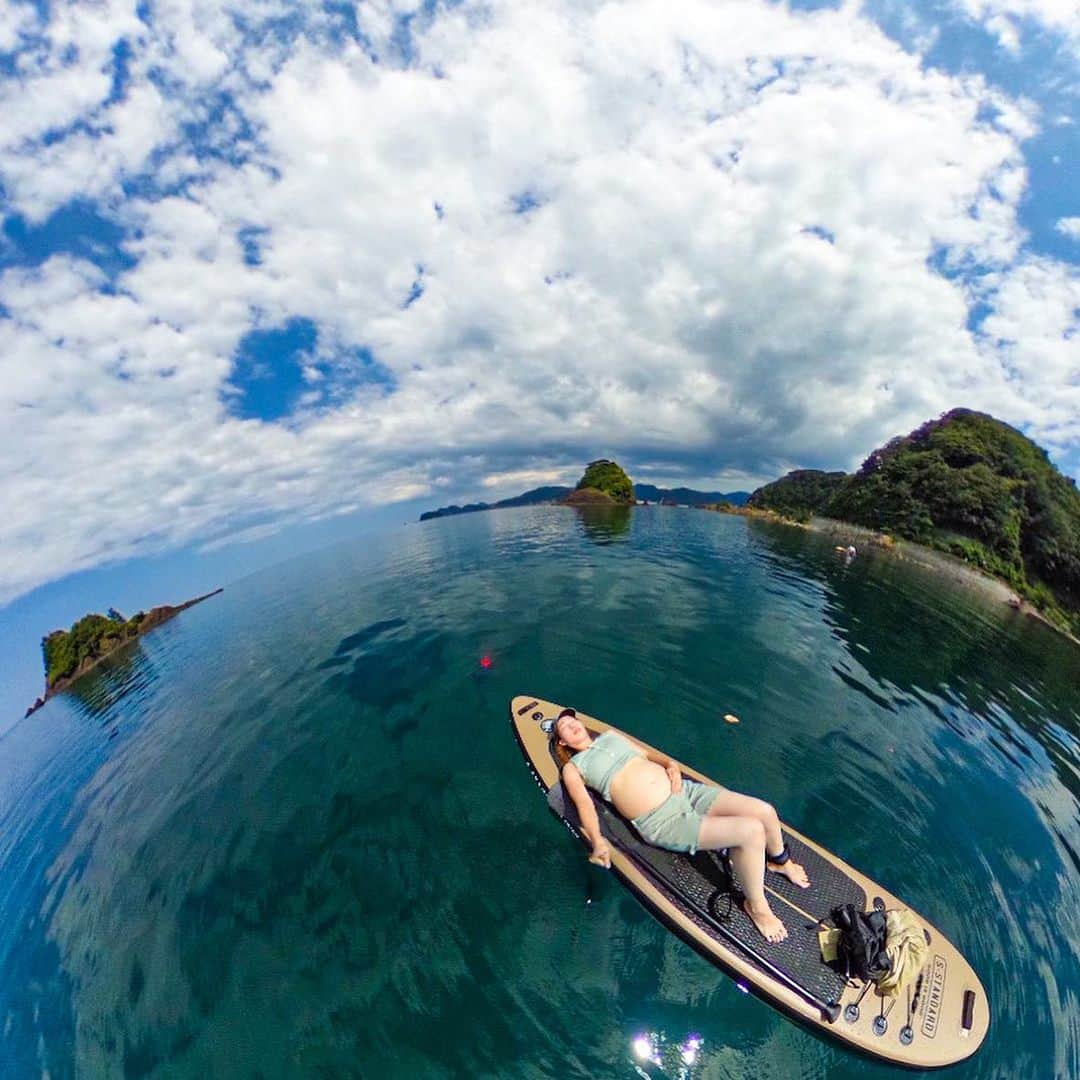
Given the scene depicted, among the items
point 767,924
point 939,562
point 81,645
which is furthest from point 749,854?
point 81,645

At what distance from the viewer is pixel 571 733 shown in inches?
285

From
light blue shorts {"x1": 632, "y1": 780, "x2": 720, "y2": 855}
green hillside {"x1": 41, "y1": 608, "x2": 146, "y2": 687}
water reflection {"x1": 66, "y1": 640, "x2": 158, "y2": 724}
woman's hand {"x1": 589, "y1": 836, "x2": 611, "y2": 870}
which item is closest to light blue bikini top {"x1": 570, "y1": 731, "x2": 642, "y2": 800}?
woman's hand {"x1": 589, "y1": 836, "x2": 611, "y2": 870}

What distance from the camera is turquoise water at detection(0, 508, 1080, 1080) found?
5.60m

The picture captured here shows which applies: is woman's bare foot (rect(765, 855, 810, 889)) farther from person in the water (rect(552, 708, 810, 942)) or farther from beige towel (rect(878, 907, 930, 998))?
beige towel (rect(878, 907, 930, 998))

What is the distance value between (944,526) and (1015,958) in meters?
68.9

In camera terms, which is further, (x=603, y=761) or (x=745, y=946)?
(x=603, y=761)

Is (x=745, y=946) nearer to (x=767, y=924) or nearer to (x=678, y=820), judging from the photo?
(x=767, y=924)

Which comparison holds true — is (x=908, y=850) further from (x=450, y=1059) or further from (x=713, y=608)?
(x=713, y=608)

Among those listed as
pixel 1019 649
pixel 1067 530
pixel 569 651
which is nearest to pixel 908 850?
pixel 569 651

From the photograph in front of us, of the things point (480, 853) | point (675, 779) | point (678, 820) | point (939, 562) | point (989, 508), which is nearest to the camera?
point (678, 820)

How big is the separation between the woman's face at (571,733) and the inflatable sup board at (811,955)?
4.05 ft

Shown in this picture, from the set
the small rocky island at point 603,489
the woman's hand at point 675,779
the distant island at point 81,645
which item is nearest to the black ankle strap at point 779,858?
the woman's hand at point 675,779

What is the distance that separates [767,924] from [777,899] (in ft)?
1.94

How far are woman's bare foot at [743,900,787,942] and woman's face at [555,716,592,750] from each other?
3.15m
